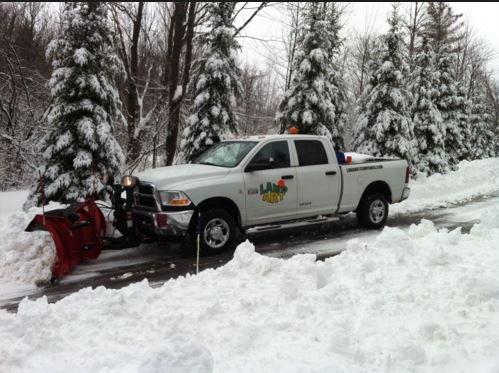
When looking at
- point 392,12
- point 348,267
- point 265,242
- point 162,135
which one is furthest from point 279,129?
point 348,267

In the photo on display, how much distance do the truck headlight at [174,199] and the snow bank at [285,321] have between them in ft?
6.20

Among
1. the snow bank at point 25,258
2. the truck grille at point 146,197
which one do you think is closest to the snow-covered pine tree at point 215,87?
the truck grille at point 146,197

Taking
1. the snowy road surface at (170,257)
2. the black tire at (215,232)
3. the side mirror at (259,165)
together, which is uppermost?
the side mirror at (259,165)

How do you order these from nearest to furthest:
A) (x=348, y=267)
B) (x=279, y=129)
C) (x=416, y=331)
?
(x=416, y=331), (x=348, y=267), (x=279, y=129)

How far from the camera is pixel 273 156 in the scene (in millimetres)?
7895

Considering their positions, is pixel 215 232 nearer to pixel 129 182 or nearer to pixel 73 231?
pixel 129 182

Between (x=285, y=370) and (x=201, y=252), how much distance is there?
4.14 meters

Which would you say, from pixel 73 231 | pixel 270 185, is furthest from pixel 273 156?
pixel 73 231

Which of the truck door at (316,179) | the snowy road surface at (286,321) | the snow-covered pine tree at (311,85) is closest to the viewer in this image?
the snowy road surface at (286,321)

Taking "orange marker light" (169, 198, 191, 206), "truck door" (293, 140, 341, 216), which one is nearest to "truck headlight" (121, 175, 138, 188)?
"orange marker light" (169, 198, 191, 206)

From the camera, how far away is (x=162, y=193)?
22.5 ft

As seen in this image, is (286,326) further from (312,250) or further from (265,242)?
(265,242)

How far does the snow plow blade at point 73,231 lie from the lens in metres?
6.05

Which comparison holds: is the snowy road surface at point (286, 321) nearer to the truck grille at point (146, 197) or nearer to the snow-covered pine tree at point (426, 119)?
the truck grille at point (146, 197)
